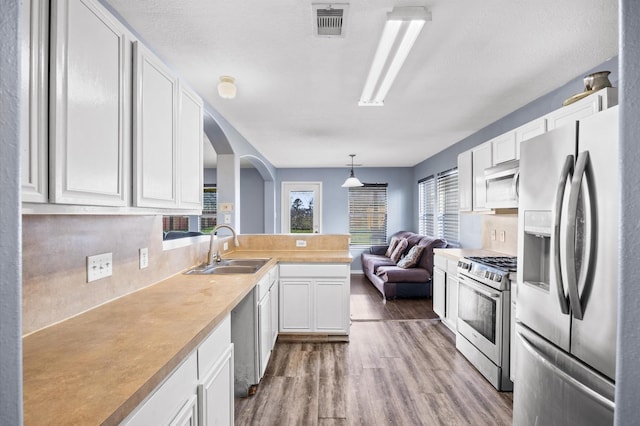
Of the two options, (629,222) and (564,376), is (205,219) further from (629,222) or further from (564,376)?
(629,222)

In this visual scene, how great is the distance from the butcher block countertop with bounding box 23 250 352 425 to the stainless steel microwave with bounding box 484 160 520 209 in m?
2.17

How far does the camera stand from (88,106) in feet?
3.42

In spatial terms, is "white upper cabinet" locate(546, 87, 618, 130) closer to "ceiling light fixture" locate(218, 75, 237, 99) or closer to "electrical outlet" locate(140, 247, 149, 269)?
"ceiling light fixture" locate(218, 75, 237, 99)

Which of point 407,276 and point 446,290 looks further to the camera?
point 407,276

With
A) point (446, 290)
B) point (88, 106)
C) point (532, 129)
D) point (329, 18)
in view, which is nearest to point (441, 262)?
point (446, 290)

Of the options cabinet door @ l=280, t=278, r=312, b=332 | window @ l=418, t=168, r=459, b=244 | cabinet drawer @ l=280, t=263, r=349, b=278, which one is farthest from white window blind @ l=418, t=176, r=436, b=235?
cabinet door @ l=280, t=278, r=312, b=332

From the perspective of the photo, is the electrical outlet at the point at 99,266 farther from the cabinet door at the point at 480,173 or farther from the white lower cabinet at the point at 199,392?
the cabinet door at the point at 480,173

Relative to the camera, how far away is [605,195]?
3.95 feet

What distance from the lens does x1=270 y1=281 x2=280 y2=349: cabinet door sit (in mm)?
2887

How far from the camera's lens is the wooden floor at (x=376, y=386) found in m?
2.05

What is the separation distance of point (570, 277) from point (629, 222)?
94 centimetres

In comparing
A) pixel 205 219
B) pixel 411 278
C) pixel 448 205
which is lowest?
pixel 411 278

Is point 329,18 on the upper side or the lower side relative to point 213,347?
upper

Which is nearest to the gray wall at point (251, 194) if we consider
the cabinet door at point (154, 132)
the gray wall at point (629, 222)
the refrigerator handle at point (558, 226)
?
the cabinet door at point (154, 132)
